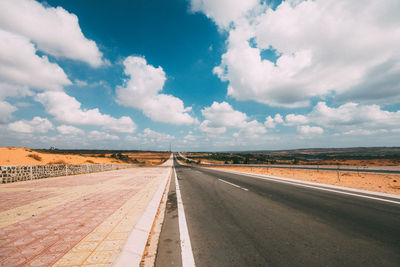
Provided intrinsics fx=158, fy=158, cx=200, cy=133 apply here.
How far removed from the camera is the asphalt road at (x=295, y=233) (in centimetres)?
246

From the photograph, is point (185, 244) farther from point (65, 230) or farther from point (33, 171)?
point (33, 171)

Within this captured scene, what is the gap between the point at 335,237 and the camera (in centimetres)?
315

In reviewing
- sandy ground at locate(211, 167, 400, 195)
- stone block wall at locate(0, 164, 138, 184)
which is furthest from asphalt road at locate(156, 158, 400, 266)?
stone block wall at locate(0, 164, 138, 184)

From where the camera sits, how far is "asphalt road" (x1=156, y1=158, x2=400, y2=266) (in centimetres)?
246

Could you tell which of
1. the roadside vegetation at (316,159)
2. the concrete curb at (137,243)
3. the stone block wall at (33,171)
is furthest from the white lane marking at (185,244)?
the roadside vegetation at (316,159)

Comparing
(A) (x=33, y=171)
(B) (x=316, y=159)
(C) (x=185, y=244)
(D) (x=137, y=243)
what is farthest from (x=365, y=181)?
(B) (x=316, y=159)

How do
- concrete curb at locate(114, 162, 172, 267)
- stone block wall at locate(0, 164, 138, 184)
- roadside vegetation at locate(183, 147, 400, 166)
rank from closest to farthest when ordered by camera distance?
concrete curb at locate(114, 162, 172, 267) → stone block wall at locate(0, 164, 138, 184) → roadside vegetation at locate(183, 147, 400, 166)

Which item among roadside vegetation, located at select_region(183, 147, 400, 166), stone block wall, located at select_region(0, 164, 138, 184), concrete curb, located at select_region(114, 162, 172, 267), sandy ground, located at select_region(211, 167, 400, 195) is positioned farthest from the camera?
roadside vegetation, located at select_region(183, 147, 400, 166)

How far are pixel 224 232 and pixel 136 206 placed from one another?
125 inches

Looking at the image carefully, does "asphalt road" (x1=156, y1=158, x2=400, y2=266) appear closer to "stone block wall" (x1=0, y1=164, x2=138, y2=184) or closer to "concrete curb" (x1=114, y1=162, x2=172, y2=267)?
"concrete curb" (x1=114, y1=162, x2=172, y2=267)

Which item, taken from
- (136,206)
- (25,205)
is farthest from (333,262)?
(25,205)

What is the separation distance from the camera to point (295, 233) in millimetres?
3338

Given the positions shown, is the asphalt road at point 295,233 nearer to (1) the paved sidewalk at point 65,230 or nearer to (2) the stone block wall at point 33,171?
(1) the paved sidewalk at point 65,230

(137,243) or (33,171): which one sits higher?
(33,171)
